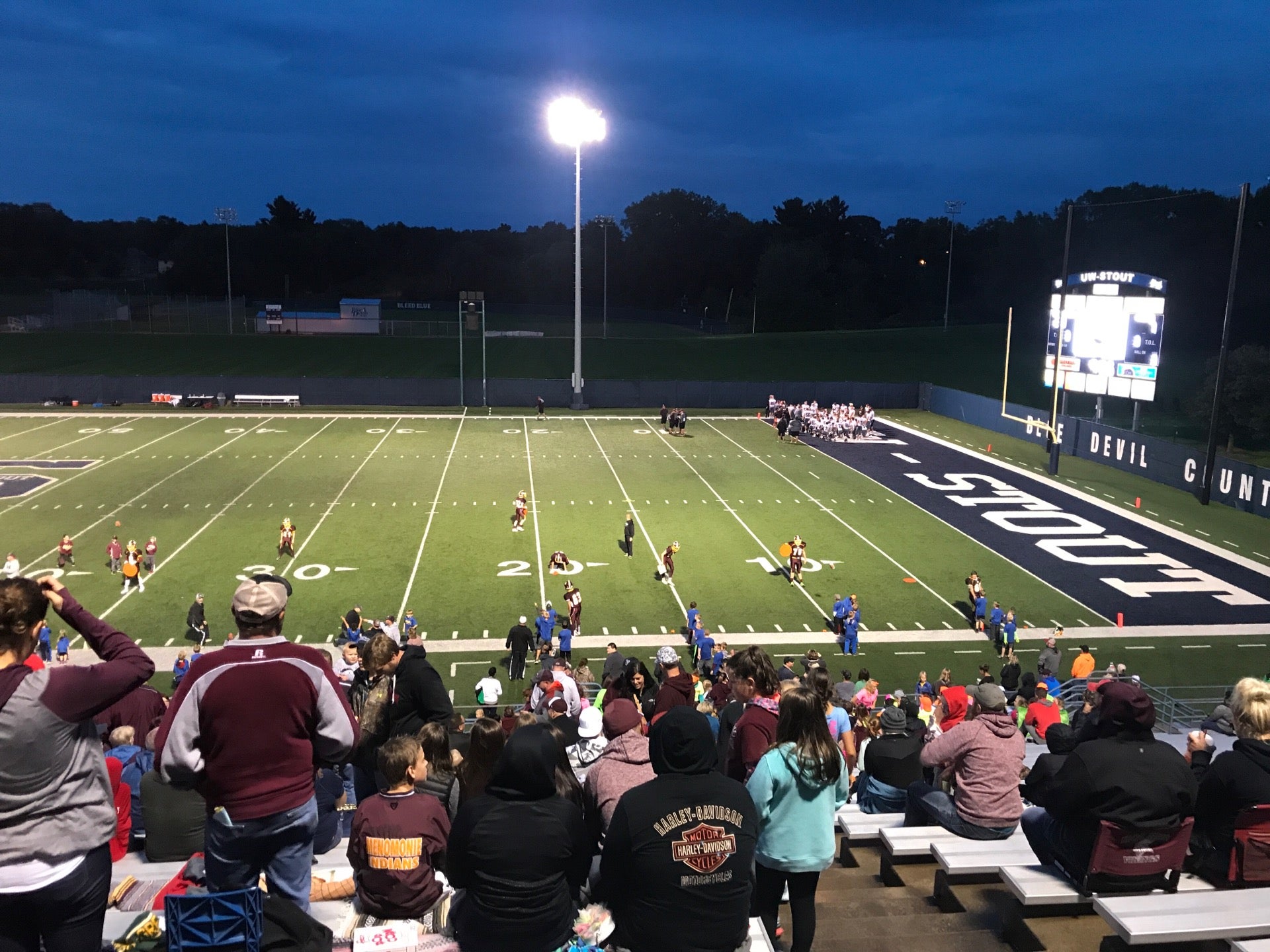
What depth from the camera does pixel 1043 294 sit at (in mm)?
94500

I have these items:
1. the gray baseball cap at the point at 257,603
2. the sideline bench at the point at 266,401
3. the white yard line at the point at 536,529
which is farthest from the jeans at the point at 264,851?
the sideline bench at the point at 266,401

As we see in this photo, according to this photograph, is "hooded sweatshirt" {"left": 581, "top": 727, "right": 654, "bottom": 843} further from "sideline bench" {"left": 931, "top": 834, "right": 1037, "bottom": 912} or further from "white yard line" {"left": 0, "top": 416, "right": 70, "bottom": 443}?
"white yard line" {"left": 0, "top": 416, "right": 70, "bottom": 443}

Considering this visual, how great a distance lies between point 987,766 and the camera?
21.4 ft

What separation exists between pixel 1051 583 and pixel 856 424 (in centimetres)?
2139

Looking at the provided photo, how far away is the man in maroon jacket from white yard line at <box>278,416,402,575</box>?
796 inches

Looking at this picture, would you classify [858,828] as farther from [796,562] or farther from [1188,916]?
[796,562]

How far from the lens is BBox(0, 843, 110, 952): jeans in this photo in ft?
12.1

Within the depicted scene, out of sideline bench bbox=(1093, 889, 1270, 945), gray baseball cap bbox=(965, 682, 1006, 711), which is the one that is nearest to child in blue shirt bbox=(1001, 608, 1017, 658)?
gray baseball cap bbox=(965, 682, 1006, 711)

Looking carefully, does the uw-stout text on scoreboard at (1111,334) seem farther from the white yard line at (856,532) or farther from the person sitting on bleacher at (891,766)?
the person sitting on bleacher at (891,766)

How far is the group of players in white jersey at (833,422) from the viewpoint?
45.2 m

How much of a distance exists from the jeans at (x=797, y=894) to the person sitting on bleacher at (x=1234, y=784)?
2128mm

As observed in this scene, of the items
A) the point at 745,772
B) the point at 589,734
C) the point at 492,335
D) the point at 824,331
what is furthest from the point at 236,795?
the point at 824,331

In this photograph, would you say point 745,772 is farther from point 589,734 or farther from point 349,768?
point 349,768

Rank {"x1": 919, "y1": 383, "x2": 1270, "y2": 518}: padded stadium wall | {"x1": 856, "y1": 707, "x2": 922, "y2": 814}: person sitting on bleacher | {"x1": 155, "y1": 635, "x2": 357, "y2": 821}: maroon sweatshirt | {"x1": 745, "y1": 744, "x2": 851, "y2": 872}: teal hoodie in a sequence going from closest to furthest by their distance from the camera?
{"x1": 155, "y1": 635, "x2": 357, "y2": 821}: maroon sweatshirt, {"x1": 745, "y1": 744, "x2": 851, "y2": 872}: teal hoodie, {"x1": 856, "y1": 707, "x2": 922, "y2": 814}: person sitting on bleacher, {"x1": 919, "y1": 383, "x2": 1270, "y2": 518}: padded stadium wall
